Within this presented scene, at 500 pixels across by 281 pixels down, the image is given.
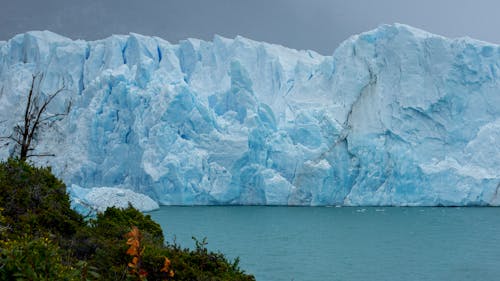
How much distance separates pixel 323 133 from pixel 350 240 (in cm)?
1158

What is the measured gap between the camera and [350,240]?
723 inches

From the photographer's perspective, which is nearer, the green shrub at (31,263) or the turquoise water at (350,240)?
the green shrub at (31,263)

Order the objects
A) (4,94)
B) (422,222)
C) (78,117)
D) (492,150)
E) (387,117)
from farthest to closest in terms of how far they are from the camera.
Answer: (4,94) → (78,117) → (387,117) → (492,150) → (422,222)

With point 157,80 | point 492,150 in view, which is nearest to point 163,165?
point 157,80

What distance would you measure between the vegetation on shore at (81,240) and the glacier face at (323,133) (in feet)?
70.8

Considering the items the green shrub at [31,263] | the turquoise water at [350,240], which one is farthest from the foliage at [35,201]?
the turquoise water at [350,240]

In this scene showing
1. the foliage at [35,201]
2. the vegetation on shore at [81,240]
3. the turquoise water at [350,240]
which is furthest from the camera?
the turquoise water at [350,240]

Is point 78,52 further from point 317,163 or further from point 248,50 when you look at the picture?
point 317,163

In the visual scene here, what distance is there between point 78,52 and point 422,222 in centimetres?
2373

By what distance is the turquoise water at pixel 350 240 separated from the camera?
1324cm

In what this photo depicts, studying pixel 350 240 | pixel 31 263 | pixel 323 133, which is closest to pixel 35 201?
pixel 31 263

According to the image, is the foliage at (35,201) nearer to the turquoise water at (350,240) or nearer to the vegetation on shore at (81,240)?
the vegetation on shore at (81,240)

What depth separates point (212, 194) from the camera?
94.1ft

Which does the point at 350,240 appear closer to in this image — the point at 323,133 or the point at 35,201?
the point at 323,133
